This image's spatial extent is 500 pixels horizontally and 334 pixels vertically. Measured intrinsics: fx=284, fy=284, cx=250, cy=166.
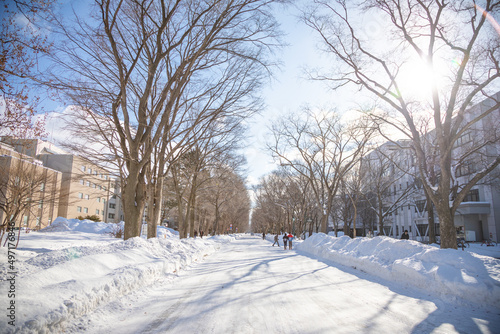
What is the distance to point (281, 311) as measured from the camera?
5.57 metres

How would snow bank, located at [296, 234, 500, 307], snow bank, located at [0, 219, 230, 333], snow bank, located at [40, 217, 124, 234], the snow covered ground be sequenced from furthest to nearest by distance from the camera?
snow bank, located at [40, 217, 124, 234] → snow bank, located at [296, 234, 500, 307] → the snow covered ground → snow bank, located at [0, 219, 230, 333]

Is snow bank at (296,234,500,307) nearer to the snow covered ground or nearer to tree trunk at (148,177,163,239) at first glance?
the snow covered ground

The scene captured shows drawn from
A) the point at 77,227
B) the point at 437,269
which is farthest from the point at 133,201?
the point at 77,227

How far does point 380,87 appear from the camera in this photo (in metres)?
13.8

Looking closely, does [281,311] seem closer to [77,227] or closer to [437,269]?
[437,269]

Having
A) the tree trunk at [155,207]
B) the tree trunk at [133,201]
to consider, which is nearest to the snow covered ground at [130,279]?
the tree trunk at [133,201]

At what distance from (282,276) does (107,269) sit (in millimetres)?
5667

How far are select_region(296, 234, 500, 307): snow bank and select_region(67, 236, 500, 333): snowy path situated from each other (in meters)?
0.59

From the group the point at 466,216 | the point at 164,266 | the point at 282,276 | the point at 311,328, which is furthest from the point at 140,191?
the point at 466,216

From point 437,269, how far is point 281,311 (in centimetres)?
507

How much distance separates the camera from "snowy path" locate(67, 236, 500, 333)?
4691mm

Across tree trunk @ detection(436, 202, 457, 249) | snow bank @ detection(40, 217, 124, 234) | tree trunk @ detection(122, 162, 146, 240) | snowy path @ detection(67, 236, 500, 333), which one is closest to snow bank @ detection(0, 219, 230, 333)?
snowy path @ detection(67, 236, 500, 333)

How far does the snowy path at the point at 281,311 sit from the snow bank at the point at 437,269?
59 centimetres

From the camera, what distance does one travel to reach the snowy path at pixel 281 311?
469cm
